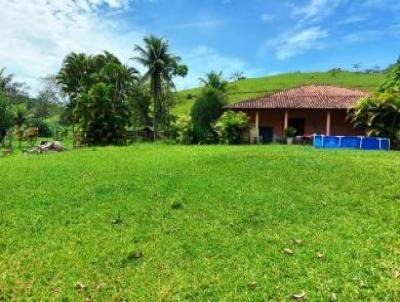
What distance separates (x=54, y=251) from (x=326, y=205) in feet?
16.5

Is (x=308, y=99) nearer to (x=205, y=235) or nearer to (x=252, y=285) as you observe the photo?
(x=205, y=235)

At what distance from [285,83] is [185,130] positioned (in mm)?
43515

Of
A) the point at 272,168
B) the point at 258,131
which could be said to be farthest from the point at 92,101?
the point at 272,168

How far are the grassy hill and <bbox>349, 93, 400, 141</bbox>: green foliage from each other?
1330 inches

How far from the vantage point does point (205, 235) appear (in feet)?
23.3

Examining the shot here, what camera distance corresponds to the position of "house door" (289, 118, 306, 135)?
31438 millimetres

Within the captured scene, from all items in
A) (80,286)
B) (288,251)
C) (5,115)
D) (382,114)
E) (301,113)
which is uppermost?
(301,113)

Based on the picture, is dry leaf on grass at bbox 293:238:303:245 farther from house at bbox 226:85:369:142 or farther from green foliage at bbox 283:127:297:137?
green foliage at bbox 283:127:297:137

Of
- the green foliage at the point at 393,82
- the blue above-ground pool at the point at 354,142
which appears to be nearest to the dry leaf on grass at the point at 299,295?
the blue above-ground pool at the point at 354,142

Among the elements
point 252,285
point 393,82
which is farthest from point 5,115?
point 252,285

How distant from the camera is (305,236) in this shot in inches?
273

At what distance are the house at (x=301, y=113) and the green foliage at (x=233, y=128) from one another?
1.38 metres

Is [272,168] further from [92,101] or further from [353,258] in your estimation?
[92,101]

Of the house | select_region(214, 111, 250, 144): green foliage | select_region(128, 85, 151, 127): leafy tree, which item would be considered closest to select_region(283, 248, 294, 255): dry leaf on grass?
select_region(214, 111, 250, 144): green foliage
